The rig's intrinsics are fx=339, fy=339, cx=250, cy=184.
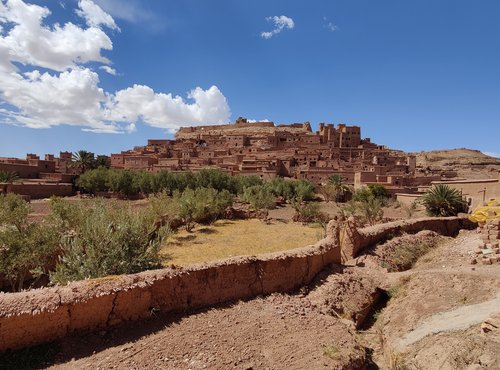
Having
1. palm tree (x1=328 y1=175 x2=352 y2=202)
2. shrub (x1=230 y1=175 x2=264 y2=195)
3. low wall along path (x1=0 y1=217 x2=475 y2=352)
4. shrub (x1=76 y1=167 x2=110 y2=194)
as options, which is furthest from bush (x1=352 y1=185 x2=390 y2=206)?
shrub (x1=76 y1=167 x2=110 y2=194)

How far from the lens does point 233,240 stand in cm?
1653

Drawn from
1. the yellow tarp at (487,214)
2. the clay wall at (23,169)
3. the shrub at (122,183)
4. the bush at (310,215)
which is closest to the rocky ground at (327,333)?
the yellow tarp at (487,214)

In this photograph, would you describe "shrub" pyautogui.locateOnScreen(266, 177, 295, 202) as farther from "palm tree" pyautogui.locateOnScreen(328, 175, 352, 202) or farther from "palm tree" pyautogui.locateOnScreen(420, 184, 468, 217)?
"palm tree" pyautogui.locateOnScreen(420, 184, 468, 217)

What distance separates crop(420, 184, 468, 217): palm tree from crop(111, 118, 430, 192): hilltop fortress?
1404cm

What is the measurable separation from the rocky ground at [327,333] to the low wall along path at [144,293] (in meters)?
0.18

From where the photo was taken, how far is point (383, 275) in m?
8.62

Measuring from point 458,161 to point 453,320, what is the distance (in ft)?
206

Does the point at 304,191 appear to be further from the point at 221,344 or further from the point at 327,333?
the point at 221,344

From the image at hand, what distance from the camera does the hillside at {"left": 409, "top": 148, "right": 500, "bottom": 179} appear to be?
50.5 m

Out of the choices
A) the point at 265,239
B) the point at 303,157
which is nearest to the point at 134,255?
the point at 265,239

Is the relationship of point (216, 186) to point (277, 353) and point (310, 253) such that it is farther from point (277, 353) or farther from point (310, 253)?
point (277, 353)

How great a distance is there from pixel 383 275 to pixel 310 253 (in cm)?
224

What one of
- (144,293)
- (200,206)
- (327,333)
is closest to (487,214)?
(327,333)

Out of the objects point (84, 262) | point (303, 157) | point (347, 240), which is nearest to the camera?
point (84, 262)
